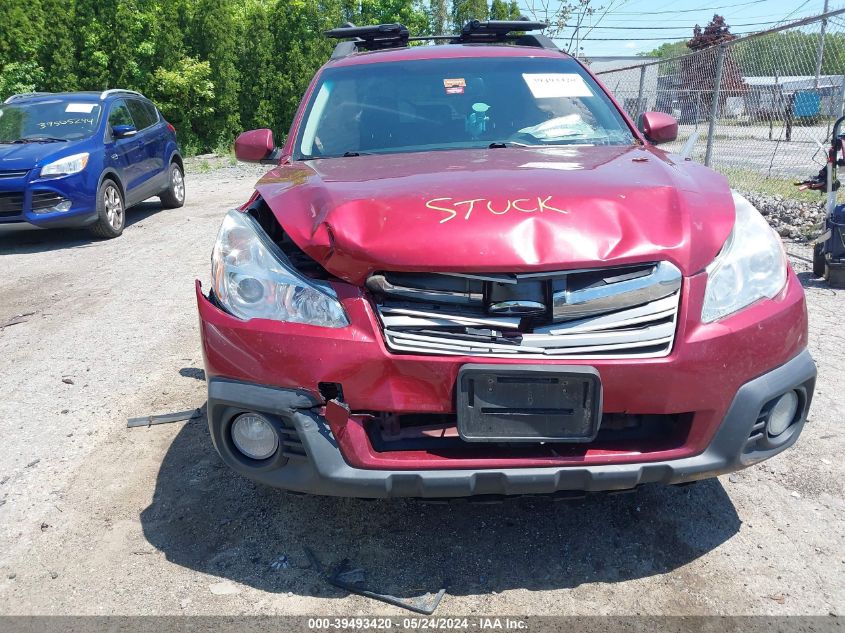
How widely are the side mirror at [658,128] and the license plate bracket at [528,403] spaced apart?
217 centimetres

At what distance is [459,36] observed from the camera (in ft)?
17.3

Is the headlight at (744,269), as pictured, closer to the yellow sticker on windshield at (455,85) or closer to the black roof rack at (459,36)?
the yellow sticker on windshield at (455,85)

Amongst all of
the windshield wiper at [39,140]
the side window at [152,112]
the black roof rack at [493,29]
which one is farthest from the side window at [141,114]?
the black roof rack at [493,29]

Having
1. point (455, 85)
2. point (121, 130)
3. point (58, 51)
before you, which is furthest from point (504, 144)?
point (58, 51)

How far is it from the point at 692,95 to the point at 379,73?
8.90 meters

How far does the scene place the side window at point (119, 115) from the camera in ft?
32.0

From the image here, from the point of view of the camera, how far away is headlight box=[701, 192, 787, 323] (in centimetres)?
237

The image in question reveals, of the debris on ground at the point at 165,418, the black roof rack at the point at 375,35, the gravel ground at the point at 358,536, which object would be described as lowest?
the debris on ground at the point at 165,418

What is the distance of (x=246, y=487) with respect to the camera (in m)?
3.17

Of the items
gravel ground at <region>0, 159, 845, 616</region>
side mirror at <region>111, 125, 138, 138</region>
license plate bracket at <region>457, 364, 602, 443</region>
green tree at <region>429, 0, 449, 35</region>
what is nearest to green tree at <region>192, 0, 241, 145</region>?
green tree at <region>429, 0, 449, 35</region>

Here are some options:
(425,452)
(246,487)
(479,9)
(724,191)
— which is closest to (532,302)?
(425,452)

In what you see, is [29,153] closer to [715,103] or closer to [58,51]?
[715,103]

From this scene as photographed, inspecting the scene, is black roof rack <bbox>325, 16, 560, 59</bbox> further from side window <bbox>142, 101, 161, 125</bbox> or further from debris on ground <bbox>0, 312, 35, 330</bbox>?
side window <bbox>142, 101, 161, 125</bbox>

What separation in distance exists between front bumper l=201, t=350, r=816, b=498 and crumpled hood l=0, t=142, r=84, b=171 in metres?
7.31
